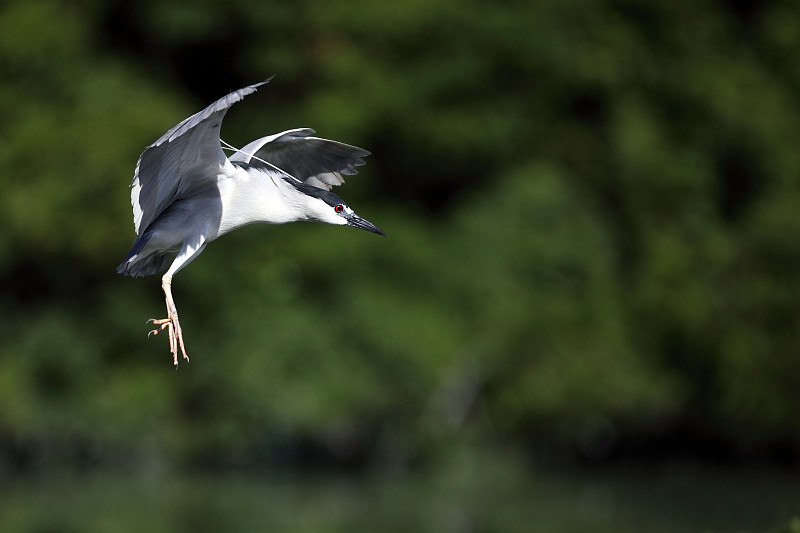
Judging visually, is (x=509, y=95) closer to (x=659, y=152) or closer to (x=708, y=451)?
(x=659, y=152)

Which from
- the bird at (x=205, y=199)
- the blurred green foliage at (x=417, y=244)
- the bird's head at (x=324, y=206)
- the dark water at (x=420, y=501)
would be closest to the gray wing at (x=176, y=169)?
the bird at (x=205, y=199)

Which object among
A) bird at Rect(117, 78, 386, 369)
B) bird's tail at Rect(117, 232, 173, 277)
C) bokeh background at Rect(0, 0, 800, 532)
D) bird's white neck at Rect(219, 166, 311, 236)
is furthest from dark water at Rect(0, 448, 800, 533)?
bird's white neck at Rect(219, 166, 311, 236)

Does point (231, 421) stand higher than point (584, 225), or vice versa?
point (584, 225)

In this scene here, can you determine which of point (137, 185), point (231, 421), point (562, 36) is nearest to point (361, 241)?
point (231, 421)

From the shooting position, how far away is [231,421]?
1584 centimetres

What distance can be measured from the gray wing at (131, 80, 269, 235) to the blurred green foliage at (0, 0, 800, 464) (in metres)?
9.82

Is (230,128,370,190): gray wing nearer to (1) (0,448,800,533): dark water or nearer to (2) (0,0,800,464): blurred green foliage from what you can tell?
(1) (0,448,800,533): dark water

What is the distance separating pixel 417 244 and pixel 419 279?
44 cm

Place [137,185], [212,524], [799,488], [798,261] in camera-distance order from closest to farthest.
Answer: [137,185] < [212,524] < [799,488] < [798,261]

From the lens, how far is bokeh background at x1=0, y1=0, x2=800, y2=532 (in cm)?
1569

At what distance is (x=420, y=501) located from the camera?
14.6 meters

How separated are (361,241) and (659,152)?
173 inches

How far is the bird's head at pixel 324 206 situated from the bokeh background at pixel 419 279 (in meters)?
8.31

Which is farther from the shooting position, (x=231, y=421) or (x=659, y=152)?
(x=659, y=152)
